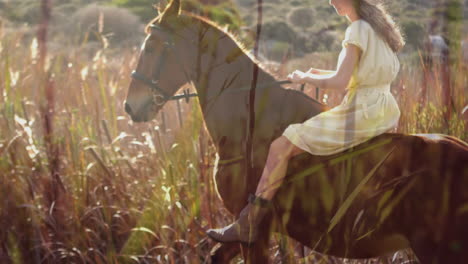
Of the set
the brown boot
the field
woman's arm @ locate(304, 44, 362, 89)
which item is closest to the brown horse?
the brown boot

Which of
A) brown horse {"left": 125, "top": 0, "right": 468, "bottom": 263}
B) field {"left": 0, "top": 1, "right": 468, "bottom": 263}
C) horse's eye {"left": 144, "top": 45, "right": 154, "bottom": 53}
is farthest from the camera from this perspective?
field {"left": 0, "top": 1, "right": 468, "bottom": 263}

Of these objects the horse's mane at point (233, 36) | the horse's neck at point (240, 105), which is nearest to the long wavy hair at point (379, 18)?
the horse's neck at point (240, 105)

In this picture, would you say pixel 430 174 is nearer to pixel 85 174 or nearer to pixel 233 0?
pixel 233 0

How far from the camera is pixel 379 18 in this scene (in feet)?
8.64

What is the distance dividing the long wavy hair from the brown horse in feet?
1.46

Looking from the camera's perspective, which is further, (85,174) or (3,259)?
(85,174)

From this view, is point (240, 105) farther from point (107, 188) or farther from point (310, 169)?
point (107, 188)

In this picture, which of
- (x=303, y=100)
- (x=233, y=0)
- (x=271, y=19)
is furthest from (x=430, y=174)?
(x=271, y=19)

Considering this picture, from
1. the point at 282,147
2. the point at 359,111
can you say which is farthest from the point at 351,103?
the point at 282,147

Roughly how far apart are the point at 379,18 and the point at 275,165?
32.1 inches

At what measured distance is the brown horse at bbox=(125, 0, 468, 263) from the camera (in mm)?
2541

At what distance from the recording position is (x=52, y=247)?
3.82 metres

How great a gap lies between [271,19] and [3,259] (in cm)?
2694

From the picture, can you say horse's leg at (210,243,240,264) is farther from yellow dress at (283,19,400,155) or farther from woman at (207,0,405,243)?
yellow dress at (283,19,400,155)
